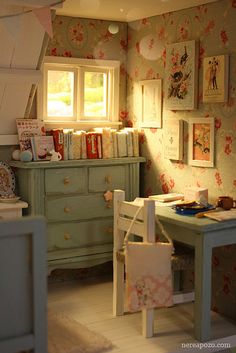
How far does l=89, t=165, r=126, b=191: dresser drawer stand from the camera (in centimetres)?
426

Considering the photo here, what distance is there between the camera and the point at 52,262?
163 inches

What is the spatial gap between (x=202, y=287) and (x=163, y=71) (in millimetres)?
1694

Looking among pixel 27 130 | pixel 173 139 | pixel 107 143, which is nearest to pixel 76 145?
pixel 107 143

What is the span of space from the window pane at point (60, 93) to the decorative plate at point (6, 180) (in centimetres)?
57

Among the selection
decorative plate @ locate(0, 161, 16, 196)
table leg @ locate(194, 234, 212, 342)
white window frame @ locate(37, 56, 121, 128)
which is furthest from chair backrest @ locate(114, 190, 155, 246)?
white window frame @ locate(37, 56, 121, 128)

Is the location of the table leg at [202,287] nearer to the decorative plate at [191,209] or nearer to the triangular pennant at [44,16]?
the decorative plate at [191,209]

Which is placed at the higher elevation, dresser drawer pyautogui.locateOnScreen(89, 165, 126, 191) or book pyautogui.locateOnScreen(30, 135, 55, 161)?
book pyautogui.locateOnScreen(30, 135, 55, 161)

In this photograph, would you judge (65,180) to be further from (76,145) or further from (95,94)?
(95,94)

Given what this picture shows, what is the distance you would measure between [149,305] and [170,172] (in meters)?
1.16

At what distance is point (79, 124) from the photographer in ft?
14.8

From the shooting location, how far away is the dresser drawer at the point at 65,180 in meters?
4.07

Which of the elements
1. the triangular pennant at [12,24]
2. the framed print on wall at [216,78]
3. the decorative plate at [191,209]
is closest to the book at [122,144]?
the framed print on wall at [216,78]

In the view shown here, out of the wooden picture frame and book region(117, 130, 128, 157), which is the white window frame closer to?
book region(117, 130, 128, 157)

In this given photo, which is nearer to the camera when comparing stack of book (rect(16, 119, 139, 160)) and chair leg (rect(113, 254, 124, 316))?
chair leg (rect(113, 254, 124, 316))
